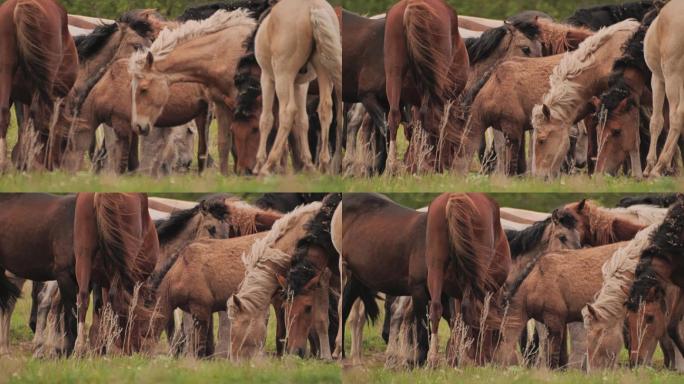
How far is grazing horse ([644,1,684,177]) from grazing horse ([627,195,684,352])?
423mm

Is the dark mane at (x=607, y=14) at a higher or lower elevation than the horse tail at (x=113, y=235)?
higher

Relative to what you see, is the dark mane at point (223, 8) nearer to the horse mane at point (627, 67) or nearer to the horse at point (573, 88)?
the horse at point (573, 88)

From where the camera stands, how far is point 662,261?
16.7 m

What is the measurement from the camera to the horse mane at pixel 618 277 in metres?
16.8

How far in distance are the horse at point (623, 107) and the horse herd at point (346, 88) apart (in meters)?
0.01

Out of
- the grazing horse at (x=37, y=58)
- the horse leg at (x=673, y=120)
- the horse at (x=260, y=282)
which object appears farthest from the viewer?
the grazing horse at (x=37, y=58)

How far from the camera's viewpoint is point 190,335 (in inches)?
667

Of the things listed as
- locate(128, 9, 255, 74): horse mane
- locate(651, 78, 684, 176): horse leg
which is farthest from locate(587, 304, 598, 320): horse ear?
locate(128, 9, 255, 74): horse mane

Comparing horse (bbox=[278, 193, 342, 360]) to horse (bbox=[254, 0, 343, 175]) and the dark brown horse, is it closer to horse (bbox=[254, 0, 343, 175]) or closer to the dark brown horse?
horse (bbox=[254, 0, 343, 175])

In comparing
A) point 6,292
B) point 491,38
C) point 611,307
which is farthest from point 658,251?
point 6,292

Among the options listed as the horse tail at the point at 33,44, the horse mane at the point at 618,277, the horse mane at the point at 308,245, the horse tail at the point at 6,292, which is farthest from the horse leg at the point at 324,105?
the horse tail at the point at 6,292

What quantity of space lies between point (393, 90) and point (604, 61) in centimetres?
178

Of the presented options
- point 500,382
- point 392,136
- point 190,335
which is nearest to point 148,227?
point 190,335

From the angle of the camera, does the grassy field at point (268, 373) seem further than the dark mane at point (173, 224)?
No
